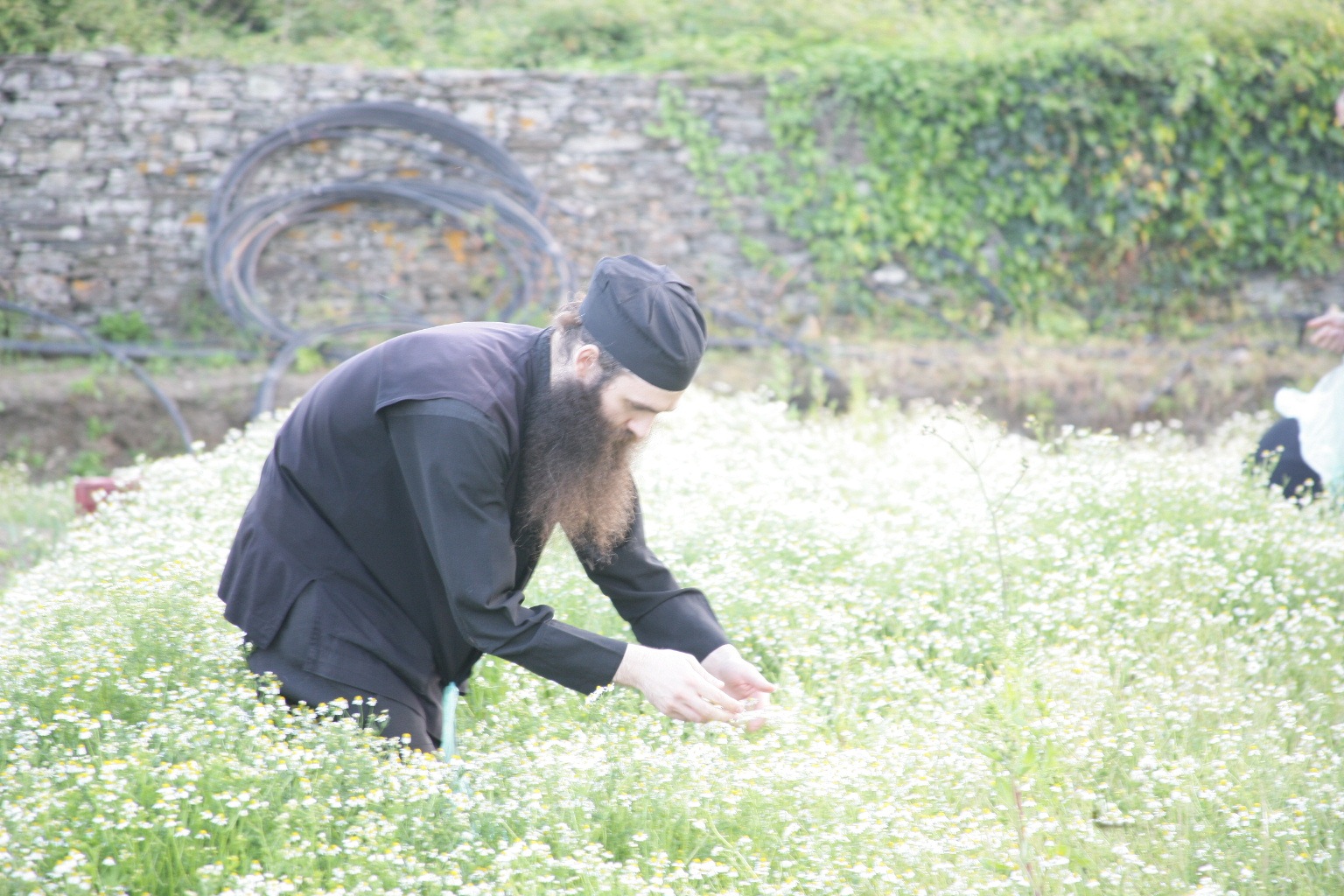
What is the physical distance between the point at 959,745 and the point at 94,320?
8436 mm

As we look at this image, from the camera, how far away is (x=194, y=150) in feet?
30.4

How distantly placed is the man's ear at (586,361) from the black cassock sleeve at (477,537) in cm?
25

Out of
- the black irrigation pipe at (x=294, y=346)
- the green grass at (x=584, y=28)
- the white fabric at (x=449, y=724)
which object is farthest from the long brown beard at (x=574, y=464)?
the green grass at (x=584, y=28)

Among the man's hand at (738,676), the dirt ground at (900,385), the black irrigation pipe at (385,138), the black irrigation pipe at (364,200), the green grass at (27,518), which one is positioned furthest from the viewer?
the black irrigation pipe at (385,138)

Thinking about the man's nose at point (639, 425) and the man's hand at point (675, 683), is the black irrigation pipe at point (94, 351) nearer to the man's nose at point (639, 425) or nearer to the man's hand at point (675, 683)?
the man's nose at point (639, 425)

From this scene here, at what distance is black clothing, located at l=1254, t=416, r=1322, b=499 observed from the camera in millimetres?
5297

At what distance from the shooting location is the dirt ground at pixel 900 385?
824 cm

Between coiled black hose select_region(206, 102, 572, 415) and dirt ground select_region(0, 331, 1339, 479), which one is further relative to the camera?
coiled black hose select_region(206, 102, 572, 415)

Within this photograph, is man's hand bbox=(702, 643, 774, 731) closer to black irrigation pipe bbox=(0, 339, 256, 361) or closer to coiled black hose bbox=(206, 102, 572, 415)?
coiled black hose bbox=(206, 102, 572, 415)

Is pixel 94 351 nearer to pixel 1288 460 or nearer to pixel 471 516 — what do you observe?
pixel 471 516

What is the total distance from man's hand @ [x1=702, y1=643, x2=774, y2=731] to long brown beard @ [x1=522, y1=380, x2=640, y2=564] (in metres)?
0.45

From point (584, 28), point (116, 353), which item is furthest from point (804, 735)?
point (584, 28)

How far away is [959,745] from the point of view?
3.15 metres

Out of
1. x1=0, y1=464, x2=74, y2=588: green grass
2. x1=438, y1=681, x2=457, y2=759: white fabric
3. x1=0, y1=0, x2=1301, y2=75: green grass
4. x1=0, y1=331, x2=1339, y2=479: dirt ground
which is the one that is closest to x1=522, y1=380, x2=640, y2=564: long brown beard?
x1=438, y1=681, x2=457, y2=759: white fabric
